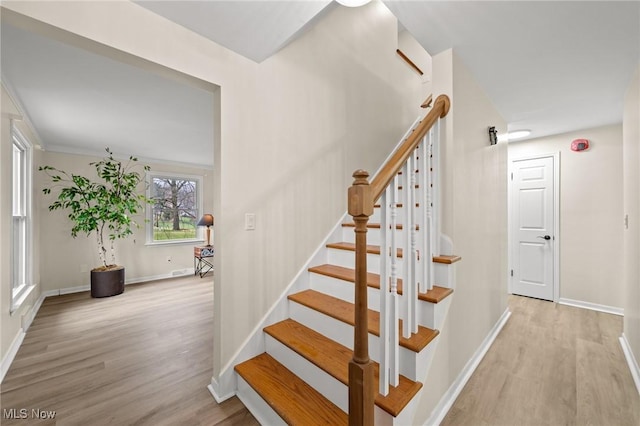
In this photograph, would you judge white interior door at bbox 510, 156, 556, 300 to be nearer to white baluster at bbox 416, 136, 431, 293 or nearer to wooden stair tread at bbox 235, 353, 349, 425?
white baluster at bbox 416, 136, 431, 293

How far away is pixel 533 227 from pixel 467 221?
258cm

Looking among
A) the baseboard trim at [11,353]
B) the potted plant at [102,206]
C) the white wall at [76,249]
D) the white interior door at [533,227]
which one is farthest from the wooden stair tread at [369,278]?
the white wall at [76,249]

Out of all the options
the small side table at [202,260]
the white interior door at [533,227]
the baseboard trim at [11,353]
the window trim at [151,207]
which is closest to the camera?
the baseboard trim at [11,353]

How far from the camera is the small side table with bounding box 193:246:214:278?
16.8 feet

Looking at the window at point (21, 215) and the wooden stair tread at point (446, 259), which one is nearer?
the wooden stair tread at point (446, 259)

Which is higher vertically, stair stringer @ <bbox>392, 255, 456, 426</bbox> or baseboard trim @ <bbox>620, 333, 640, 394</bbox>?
stair stringer @ <bbox>392, 255, 456, 426</bbox>

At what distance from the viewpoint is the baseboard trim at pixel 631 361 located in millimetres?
1860

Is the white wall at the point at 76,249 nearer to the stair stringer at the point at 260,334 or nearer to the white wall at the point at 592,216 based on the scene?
the stair stringer at the point at 260,334

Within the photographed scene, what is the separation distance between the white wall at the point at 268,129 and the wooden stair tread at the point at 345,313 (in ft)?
0.72

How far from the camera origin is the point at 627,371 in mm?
2006

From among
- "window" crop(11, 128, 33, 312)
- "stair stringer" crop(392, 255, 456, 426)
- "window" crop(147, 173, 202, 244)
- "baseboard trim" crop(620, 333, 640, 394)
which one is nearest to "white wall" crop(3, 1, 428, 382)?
"stair stringer" crop(392, 255, 456, 426)

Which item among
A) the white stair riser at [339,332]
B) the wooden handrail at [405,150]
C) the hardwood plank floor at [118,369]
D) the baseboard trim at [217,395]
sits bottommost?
the hardwood plank floor at [118,369]

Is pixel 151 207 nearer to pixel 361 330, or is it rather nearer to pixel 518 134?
pixel 361 330

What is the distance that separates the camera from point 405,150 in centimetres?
131
